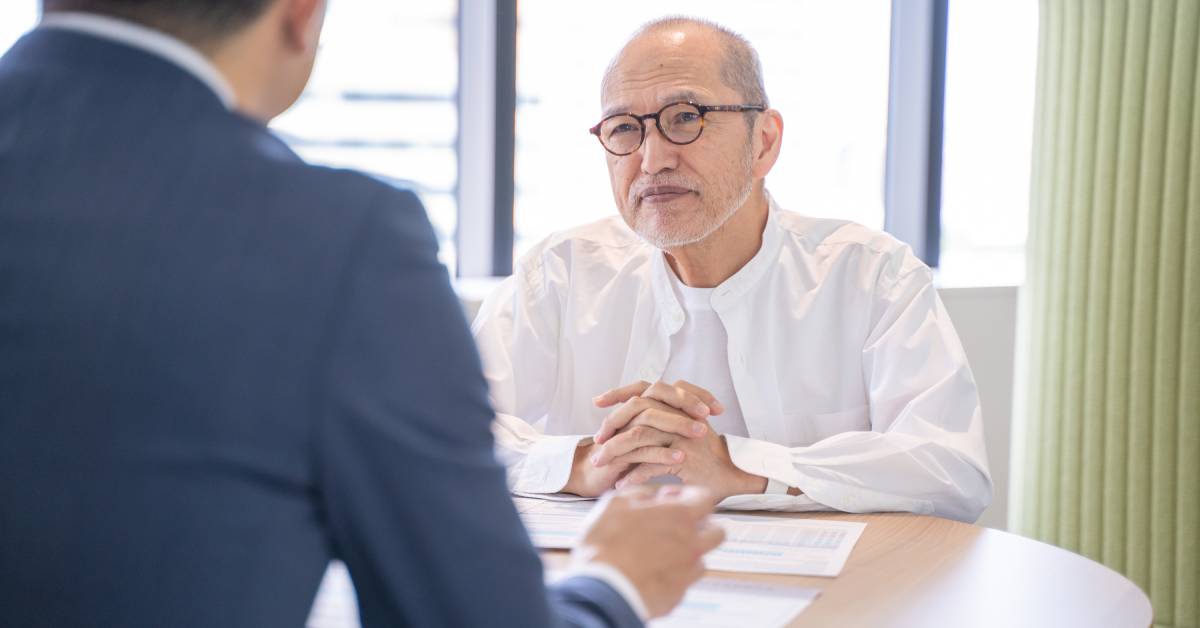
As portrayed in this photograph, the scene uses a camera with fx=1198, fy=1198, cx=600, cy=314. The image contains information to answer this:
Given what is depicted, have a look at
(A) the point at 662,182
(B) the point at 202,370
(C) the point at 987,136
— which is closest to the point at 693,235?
(A) the point at 662,182

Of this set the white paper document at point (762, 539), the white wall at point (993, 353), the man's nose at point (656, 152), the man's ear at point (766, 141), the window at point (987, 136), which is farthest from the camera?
the window at point (987, 136)

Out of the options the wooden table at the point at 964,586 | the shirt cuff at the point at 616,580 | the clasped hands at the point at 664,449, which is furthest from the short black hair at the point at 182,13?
the clasped hands at the point at 664,449

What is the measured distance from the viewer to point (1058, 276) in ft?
10.6

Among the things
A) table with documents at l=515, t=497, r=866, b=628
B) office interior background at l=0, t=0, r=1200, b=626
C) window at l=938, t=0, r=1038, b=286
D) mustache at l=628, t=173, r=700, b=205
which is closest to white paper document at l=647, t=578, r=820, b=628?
table with documents at l=515, t=497, r=866, b=628

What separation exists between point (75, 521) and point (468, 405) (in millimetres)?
232

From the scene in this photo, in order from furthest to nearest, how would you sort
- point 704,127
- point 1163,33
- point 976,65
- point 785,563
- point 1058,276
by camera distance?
point 976,65 → point 1058,276 → point 1163,33 → point 704,127 → point 785,563

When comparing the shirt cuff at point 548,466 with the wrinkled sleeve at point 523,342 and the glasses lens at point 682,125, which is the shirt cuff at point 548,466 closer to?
the wrinkled sleeve at point 523,342

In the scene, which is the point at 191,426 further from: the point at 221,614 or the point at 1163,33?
the point at 1163,33

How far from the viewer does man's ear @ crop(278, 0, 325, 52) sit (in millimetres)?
782

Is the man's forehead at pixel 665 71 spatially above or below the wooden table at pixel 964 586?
above

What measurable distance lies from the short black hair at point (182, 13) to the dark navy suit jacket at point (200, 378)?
26 millimetres

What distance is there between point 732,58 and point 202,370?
1.71 meters

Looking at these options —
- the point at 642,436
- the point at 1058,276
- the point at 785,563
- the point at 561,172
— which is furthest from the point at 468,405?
the point at 561,172

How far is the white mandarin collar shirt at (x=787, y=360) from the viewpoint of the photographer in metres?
1.79
